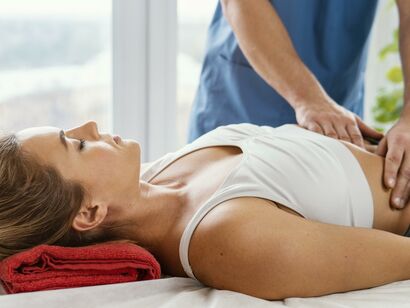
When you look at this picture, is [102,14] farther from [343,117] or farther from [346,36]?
[343,117]

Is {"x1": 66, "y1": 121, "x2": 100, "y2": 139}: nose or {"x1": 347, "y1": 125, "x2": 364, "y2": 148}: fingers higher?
{"x1": 66, "y1": 121, "x2": 100, "y2": 139}: nose

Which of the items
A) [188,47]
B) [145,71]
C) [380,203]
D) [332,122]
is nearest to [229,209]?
[380,203]

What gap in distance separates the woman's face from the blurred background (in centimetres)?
127

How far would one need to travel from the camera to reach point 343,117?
1.92 metres

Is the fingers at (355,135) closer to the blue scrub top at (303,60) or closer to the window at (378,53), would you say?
the blue scrub top at (303,60)

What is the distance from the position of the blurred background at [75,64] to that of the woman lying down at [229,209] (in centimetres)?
132

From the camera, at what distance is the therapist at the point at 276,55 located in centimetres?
211

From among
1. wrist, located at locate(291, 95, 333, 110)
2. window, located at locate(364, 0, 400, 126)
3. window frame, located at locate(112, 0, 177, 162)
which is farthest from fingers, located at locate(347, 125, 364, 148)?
window, located at locate(364, 0, 400, 126)

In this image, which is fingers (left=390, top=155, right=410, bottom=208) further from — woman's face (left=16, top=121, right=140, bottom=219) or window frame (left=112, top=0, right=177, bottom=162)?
window frame (left=112, top=0, right=177, bottom=162)

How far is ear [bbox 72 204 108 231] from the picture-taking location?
1536 mm

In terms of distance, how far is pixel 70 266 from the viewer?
Answer: 145 cm

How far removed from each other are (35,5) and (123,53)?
15.1 inches

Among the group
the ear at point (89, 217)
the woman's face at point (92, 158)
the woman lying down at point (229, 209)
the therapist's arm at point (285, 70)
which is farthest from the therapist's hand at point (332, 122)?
the ear at point (89, 217)

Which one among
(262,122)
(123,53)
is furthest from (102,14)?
(262,122)
